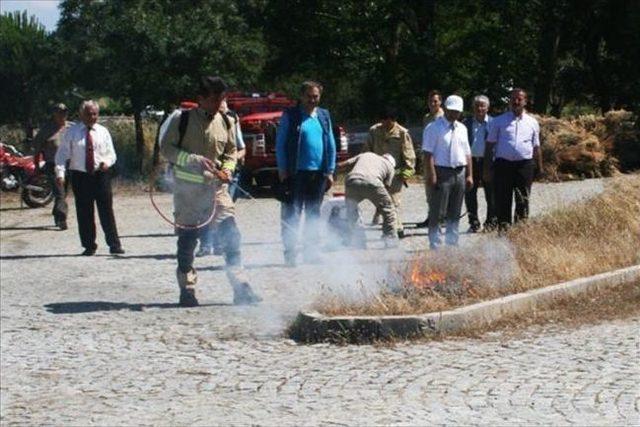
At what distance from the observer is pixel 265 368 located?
9594 mm

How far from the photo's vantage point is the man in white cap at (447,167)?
1515 centimetres

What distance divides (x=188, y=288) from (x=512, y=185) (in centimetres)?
449

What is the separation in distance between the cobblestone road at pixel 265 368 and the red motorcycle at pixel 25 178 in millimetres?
11337

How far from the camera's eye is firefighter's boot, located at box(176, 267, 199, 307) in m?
12.4

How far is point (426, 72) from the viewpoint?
108 ft

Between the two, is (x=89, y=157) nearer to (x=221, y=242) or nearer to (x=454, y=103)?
(x=454, y=103)

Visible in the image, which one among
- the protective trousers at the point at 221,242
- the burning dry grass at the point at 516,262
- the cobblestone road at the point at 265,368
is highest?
the protective trousers at the point at 221,242

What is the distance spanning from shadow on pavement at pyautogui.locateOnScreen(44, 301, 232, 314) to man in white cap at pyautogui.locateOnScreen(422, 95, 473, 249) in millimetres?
3551

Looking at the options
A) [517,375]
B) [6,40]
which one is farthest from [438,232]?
[6,40]

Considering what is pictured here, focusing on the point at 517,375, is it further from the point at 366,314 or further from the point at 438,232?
the point at 438,232

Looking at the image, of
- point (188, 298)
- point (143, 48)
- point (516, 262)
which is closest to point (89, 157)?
point (188, 298)

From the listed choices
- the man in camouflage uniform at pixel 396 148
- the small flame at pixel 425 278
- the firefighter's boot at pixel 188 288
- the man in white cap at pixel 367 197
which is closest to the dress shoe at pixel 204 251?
the man in white cap at pixel 367 197

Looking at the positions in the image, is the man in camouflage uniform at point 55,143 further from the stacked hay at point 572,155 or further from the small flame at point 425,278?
the small flame at point 425,278

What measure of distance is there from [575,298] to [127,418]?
456 centimetres
